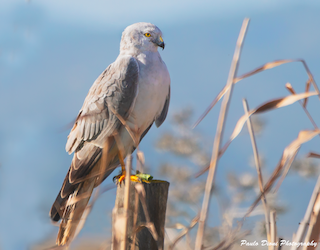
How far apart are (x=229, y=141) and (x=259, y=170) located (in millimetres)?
210

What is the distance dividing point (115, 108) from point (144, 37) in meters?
0.63

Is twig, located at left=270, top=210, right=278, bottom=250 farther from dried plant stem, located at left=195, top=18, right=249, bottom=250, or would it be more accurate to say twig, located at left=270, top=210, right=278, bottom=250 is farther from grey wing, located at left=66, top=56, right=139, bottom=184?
grey wing, located at left=66, top=56, right=139, bottom=184

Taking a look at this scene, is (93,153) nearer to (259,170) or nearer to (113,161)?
(113,161)

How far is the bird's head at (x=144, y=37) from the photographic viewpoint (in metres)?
2.33

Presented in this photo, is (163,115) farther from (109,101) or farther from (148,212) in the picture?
(148,212)

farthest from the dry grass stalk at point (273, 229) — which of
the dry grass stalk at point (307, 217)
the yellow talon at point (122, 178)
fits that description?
the yellow talon at point (122, 178)

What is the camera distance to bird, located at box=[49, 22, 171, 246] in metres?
2.16

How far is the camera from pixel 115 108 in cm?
217

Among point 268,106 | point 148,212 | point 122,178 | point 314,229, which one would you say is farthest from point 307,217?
point 122,178

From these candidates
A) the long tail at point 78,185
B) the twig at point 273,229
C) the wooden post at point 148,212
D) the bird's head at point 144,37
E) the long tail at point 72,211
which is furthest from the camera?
the bird's head at point 144,37

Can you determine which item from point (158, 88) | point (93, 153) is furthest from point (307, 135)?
point (93, 153)

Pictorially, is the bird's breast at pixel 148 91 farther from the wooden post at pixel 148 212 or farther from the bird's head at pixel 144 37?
the wooden post at pixel 148 212

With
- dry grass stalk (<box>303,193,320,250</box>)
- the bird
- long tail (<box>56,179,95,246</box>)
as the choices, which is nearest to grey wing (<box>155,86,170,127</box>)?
the bird

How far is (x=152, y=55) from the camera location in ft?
7.61
